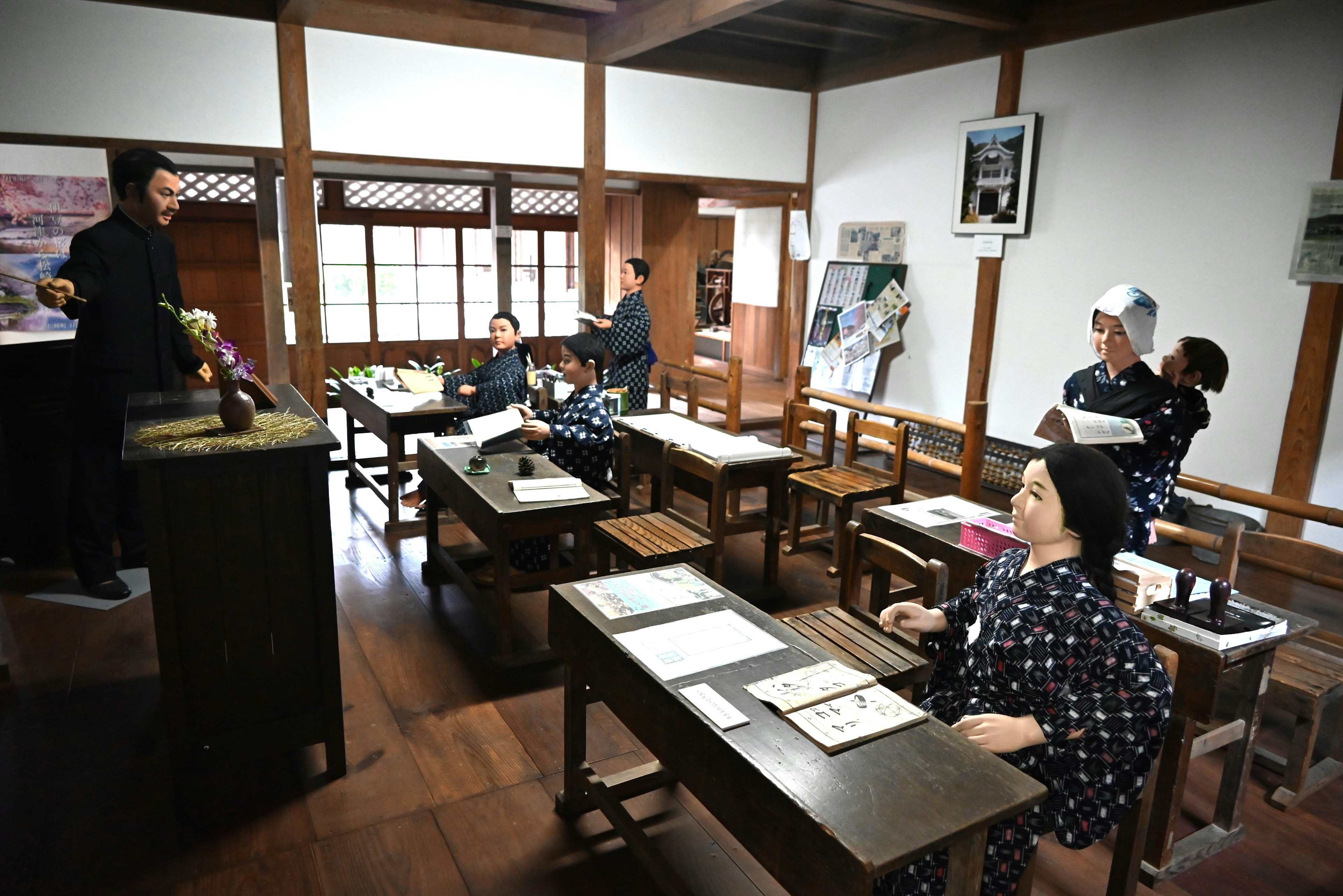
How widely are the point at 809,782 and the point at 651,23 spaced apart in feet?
16.2

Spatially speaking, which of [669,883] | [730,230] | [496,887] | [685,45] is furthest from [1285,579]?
[730,230]

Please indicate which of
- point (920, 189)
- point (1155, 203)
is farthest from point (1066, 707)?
point (920, 189)

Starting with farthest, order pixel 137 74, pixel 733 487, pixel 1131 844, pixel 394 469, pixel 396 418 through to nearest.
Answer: pixel 394 469 → pixel 396 418 → pixel 137 74 → pixel 733 487 → pixel 1131 844

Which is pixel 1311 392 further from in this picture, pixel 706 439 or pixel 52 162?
pixel 52 162

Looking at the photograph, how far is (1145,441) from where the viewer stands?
2.99 meters

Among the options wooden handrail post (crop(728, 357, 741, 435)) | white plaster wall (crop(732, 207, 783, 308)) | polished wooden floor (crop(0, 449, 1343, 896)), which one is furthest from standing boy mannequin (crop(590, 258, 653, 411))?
white plaster wall (crop(732, 207, 783, 308))

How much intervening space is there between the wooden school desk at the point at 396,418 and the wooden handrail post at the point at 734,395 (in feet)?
6.04

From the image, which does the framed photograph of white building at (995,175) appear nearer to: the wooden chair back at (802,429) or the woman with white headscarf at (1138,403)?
the wooden chair back at (802,429)

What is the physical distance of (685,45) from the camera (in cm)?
657

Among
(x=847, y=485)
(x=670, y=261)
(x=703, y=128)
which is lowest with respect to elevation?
(x=847, y=485)

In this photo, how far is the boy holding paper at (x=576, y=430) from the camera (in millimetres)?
4168

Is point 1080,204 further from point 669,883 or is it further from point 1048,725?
point 669,883

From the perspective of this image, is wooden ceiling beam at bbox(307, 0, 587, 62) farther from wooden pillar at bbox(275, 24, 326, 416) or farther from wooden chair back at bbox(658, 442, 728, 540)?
wooden chair back at bbox(658, 442, 728, 540)

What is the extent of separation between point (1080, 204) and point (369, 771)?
16.7 feet
